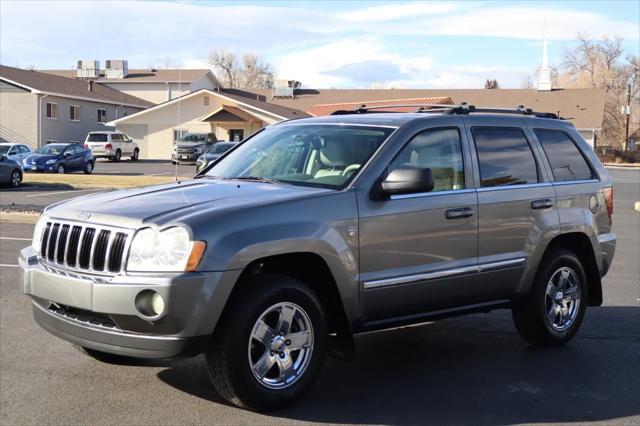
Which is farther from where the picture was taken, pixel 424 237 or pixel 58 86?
pixel 58 86

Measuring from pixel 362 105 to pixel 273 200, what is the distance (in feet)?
8.83

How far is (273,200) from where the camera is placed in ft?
15.7

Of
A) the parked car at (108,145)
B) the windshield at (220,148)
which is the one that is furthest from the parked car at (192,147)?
the windshield at (220,148)

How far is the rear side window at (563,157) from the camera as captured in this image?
6582 mm

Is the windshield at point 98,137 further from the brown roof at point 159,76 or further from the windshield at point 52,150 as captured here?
the brown roof at point 159,76

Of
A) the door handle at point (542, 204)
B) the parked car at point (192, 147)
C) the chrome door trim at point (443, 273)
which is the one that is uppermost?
the parked car at point (192, 147)

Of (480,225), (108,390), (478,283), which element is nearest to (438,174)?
(480,225)

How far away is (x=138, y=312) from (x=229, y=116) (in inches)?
1951

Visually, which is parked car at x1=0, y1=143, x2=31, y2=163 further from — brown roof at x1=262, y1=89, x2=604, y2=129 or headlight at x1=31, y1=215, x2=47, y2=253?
headlight at x1=31, y1=215, x2=47, y2=253

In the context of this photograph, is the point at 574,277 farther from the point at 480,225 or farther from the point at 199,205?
the point at 199,205

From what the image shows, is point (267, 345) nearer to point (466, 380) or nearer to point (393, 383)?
point (393, 383)

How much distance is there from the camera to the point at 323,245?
484cm

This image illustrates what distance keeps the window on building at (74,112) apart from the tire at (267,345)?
173 feet

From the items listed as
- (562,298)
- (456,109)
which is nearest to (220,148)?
(562,298)
